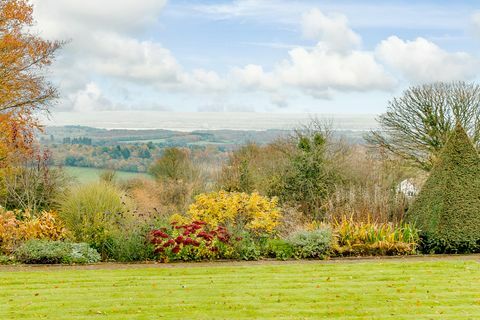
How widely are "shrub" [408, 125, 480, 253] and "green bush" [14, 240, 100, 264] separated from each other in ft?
25.4

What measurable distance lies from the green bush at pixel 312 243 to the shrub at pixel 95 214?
3.98m

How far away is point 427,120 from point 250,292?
66.2ft

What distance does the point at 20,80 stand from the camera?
21922 millimetres

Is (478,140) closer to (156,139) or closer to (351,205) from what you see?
(351,205)

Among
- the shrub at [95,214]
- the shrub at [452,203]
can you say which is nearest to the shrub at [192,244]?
the shrub at [95,214]

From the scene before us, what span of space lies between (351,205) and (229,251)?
4.64 metres

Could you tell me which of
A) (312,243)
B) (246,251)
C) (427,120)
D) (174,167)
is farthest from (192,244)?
(174,167)

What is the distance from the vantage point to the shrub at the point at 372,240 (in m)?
12.0

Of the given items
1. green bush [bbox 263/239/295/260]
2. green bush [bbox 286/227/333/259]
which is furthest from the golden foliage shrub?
green bush [bbox 286/227/333/259]

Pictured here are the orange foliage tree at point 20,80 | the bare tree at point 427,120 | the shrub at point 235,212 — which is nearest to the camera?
the shrub at point 235,212

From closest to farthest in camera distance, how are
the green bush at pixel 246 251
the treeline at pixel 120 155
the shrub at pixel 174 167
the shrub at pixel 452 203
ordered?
the green bush at pixel 246 251 → the shrub at pixel 452 203 → the treeline at pixel 120 155 → the shrub at pixel 174 167

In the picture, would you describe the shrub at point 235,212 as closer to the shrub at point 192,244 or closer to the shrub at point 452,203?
the shrub at point 192,244

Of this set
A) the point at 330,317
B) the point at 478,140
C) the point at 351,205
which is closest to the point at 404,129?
the point at 478,140

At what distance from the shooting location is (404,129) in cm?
2678
